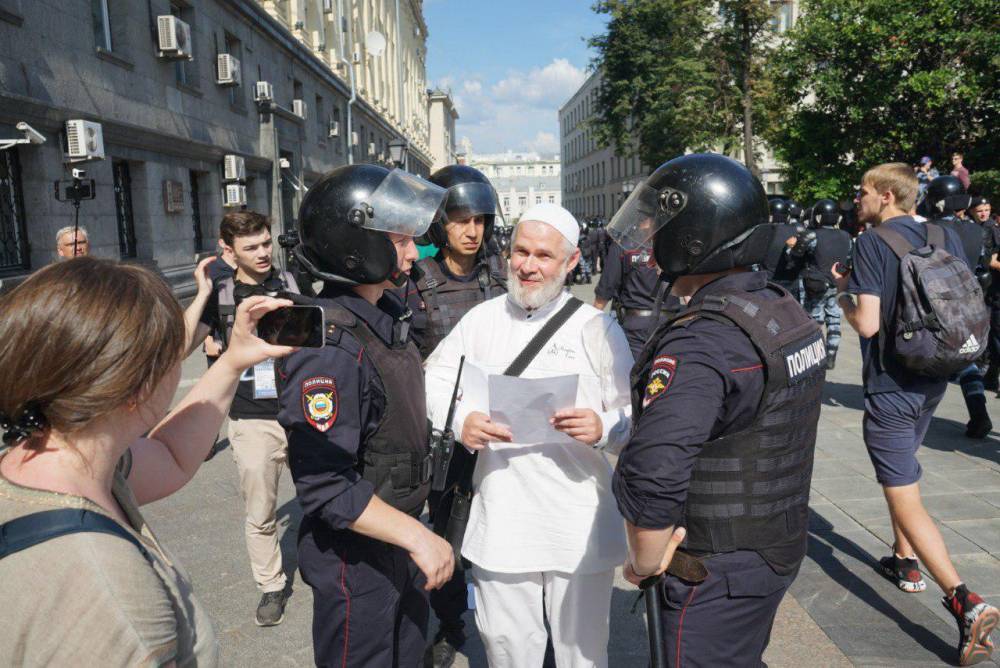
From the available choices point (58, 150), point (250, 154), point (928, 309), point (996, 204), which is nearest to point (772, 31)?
point (996, 204)

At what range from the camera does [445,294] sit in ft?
11.6

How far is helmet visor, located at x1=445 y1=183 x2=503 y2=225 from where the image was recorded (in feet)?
11.5

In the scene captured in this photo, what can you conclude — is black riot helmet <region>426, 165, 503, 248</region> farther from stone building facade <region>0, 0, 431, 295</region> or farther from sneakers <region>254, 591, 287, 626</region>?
stone building facade <region>0, 0, 431, 295</region>

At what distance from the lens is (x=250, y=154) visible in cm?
1703

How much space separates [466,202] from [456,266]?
34cm

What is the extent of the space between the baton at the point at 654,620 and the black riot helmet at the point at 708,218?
33.1 inches

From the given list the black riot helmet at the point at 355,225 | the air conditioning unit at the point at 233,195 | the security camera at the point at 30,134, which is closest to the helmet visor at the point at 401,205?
the black riot helmet at the point at 355,225

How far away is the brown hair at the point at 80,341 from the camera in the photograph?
108 cm

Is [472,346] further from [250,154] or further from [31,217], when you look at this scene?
[250,154]

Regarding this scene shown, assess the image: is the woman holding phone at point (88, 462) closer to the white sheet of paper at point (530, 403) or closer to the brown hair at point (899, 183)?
the white sheet of paper at point (530, 403)

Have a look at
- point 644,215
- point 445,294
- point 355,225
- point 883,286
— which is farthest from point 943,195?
point 355,225

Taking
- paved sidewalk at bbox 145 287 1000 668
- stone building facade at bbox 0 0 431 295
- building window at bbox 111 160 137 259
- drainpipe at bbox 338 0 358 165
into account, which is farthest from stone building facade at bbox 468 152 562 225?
paved sidewalk at bbox 145 287 1000 668

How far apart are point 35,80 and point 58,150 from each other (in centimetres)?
90

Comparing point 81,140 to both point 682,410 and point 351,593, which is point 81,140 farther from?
point 682,410
